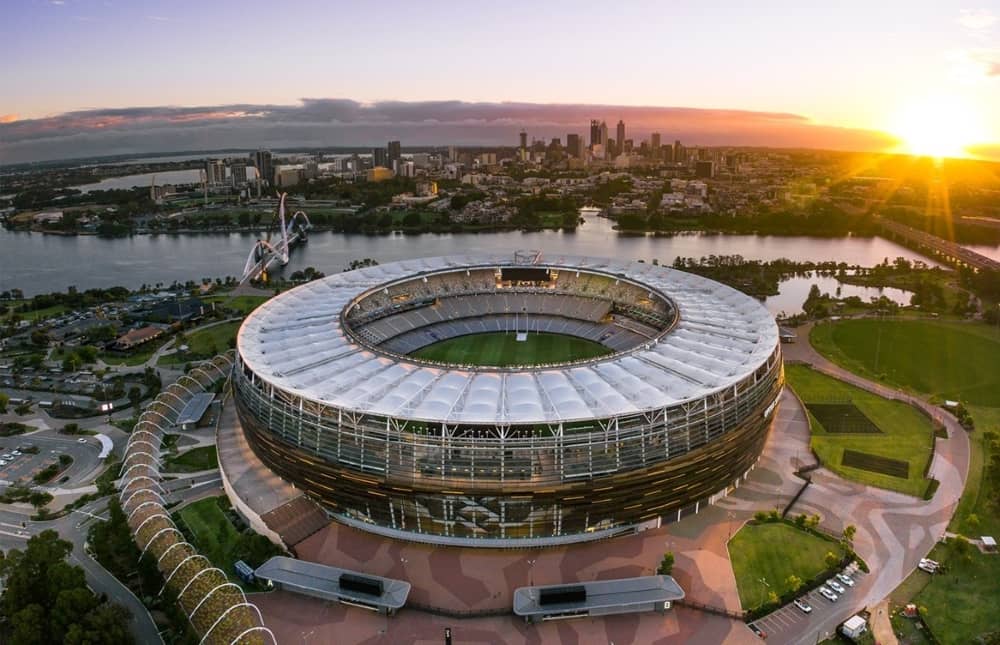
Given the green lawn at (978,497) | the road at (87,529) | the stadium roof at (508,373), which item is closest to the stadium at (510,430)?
the stadium roof at (508,373)

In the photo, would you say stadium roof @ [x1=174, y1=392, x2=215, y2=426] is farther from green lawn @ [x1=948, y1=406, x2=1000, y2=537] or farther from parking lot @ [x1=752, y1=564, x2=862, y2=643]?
green lawn @ [x1=948, y1=406, x2=1000, y2=537]

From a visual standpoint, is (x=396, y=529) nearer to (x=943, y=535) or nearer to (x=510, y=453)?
(x=510, y=453)

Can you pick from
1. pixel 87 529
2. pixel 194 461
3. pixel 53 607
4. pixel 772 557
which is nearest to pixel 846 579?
pixel 772 557

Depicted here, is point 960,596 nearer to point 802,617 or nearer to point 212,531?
point 802,617

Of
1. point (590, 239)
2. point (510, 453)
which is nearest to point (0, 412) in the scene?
point (510, 453)

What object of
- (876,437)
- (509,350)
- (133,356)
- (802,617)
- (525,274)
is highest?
(525,274)

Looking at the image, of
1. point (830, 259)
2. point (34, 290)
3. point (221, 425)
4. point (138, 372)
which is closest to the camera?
point (221, 425)

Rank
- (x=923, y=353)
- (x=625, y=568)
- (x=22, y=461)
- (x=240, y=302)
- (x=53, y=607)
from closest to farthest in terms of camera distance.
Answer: (x=53, y=607) < (x=625, y=568) < (x=22, y=461) < (x=923, y=353) < (x=240, y=302)
